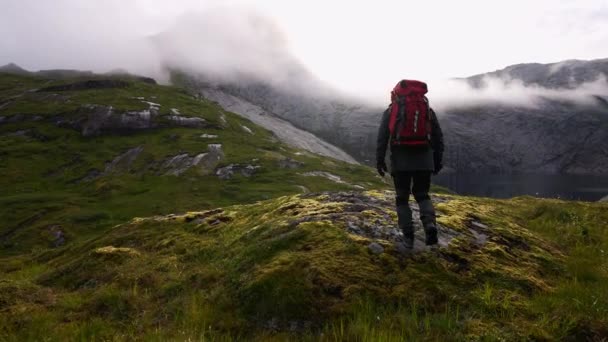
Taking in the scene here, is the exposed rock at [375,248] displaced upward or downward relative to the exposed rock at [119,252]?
upward

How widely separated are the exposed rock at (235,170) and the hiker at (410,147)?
393 feet

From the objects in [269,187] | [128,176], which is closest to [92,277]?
[269,187]

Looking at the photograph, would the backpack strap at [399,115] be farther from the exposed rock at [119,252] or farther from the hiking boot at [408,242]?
the exposed rock at [119,252]

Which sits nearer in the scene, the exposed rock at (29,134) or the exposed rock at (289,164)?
the exposed rock at (289,164)

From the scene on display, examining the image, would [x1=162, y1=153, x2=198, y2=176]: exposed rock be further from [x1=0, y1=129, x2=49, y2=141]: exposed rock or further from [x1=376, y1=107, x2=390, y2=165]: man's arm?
[x1=376, y1=107, x2=390, y2=165]: man's arm

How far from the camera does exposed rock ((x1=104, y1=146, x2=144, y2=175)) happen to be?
450ft

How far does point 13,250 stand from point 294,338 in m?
84.4

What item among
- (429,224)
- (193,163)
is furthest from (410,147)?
(193,163)

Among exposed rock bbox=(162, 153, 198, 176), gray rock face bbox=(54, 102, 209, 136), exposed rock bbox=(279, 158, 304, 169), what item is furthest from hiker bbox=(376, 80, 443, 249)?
gray rock face bbox=(54, 102, 209, 136)

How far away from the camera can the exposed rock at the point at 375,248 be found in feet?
30.6

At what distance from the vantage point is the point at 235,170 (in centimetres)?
13425

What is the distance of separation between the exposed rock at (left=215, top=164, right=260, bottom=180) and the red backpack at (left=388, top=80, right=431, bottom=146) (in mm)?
120105

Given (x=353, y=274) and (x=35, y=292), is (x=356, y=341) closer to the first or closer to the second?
(x=353, y=274)

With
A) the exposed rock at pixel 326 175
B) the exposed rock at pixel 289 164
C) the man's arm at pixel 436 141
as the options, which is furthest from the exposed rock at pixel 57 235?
the man's arm at pixel 436 141
